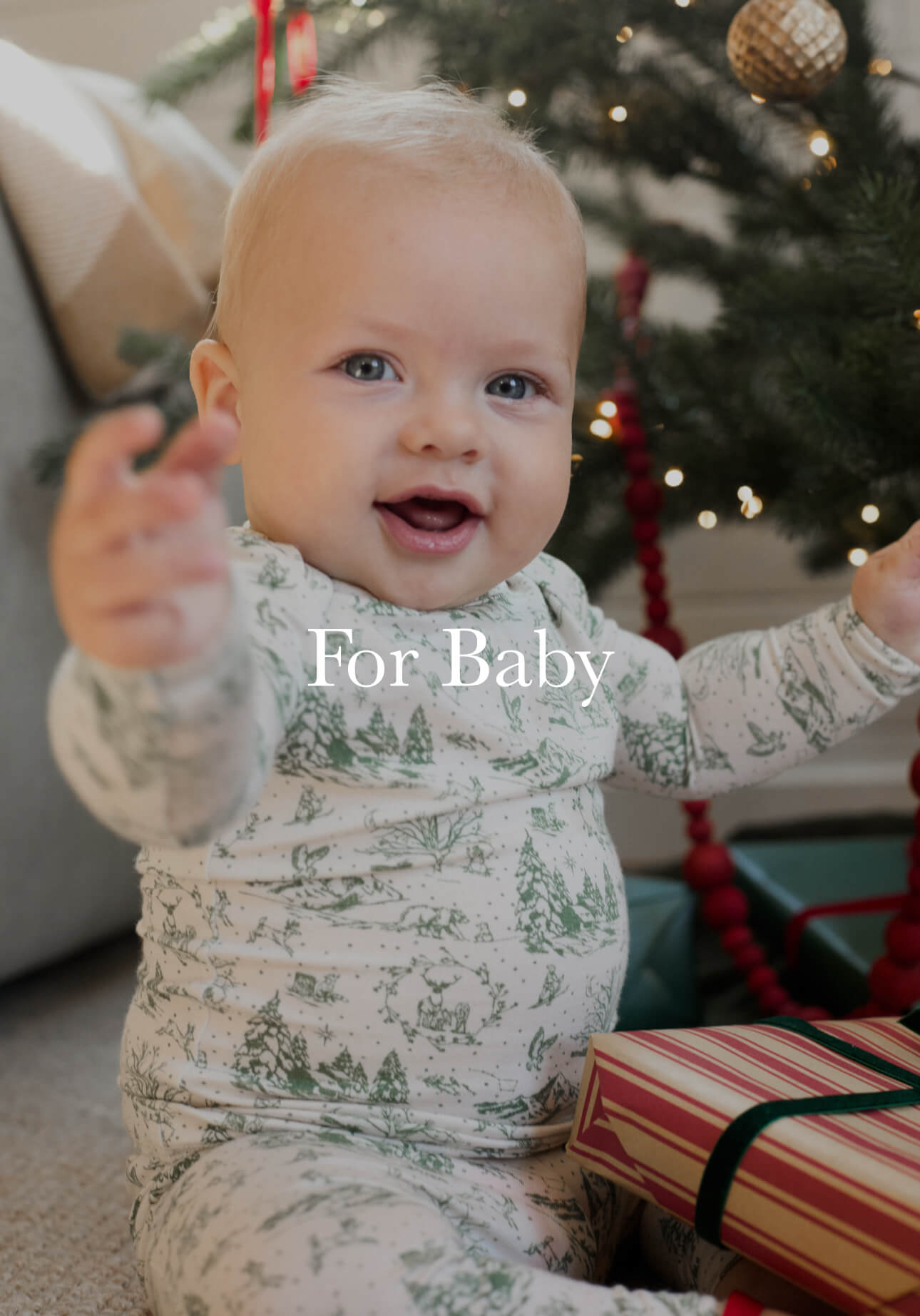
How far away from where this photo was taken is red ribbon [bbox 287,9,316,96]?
3.01ft

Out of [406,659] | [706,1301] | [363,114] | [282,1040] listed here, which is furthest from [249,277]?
[706,1301]

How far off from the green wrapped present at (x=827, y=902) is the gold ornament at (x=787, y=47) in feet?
2.04

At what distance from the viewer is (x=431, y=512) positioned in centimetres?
60

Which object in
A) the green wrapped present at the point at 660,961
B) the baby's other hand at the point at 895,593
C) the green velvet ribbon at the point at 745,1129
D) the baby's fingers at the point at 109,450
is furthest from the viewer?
the green wrapped present at the point at 660,961

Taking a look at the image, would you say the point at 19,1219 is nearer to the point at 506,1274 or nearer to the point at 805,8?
the point at 506,1274

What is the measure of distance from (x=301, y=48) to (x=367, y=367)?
487 mm

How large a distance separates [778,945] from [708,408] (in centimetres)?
47

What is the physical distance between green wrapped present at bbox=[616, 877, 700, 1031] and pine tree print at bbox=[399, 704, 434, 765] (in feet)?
1.15

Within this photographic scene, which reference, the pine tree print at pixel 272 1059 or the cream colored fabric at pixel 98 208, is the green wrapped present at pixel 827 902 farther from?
the cream colored fabric at pixel 98 208

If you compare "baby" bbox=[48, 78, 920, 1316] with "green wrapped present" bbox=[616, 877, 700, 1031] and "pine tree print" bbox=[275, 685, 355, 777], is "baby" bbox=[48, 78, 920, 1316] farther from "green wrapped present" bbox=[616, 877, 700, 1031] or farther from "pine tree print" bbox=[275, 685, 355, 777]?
"green wrapped present" bbox=[616, 877, 700, 1031]

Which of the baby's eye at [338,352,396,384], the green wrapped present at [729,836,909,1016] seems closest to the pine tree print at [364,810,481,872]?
the baby's eye at [338,352,396,384]

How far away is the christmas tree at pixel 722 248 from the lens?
0.77 meters

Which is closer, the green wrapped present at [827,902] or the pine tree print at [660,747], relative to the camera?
the pine tree print at [660,747]

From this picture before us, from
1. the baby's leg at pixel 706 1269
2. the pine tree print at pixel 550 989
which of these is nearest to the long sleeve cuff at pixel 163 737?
the pine tree print at pixel 550 989
